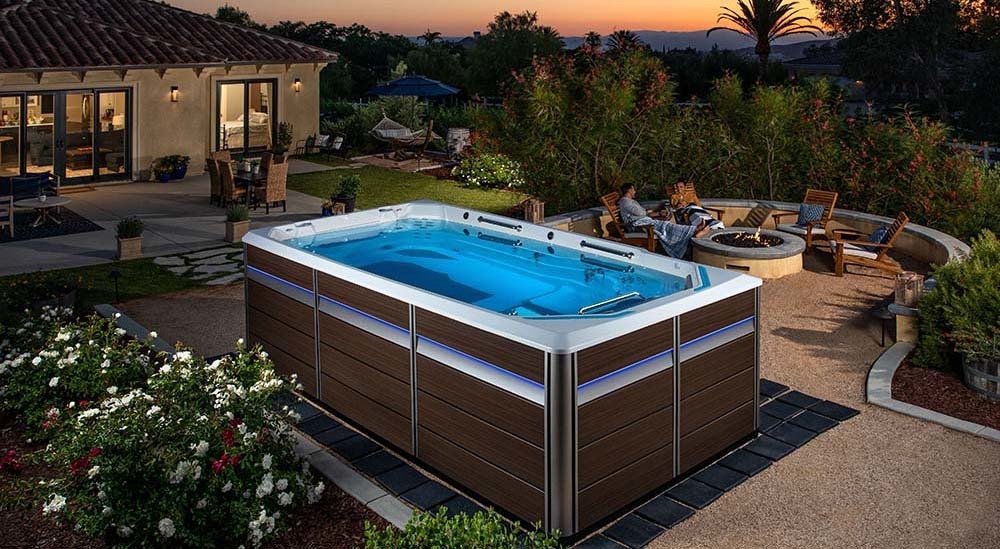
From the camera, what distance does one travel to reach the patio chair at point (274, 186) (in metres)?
16.4

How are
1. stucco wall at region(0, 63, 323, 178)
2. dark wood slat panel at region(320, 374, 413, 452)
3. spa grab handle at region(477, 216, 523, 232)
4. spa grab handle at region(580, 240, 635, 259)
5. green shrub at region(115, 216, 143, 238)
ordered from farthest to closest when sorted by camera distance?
1. stucco wall at region(0, 63, 323, 178)
2. green shrub at region(115, 216, 143, 238)
3. spa grab handle at region(477, 216, 523, 232)
4. spa grab handle at region(580, 240, 635, 259)
5. dark wood slat panel at region(320, 374, 413, 452)

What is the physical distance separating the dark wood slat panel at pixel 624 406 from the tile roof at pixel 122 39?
15.0 meters

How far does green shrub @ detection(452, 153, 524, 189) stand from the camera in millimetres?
19594

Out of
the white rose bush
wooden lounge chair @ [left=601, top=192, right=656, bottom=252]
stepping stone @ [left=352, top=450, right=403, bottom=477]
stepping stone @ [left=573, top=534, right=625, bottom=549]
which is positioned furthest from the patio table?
stepping stone @ [left=573, top=534, right=625, bottom=549]

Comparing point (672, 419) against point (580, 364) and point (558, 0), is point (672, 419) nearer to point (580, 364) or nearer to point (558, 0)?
point (580, 364)

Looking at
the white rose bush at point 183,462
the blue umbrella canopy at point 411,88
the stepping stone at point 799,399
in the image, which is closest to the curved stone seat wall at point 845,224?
the stepping stone at point 799,399

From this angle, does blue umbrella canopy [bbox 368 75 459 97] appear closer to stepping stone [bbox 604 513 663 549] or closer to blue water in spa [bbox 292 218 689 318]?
blue water in spa [bbox 292 218 689 318]

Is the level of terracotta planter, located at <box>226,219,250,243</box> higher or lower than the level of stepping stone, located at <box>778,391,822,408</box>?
higher

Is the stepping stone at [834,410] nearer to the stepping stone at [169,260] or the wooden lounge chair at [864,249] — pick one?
the wooden lounge chair at [864,249]

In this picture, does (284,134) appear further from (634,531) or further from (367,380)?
(634,531)

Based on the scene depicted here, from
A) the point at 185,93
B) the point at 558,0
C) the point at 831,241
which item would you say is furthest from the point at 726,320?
the point at 558,0

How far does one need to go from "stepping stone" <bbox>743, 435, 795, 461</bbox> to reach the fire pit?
465 centimetres

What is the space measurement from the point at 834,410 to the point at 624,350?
104 inches

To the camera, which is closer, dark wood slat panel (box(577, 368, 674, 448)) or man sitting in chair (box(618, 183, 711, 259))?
dark wood slat panel (box(577, 368, 674, 448))
